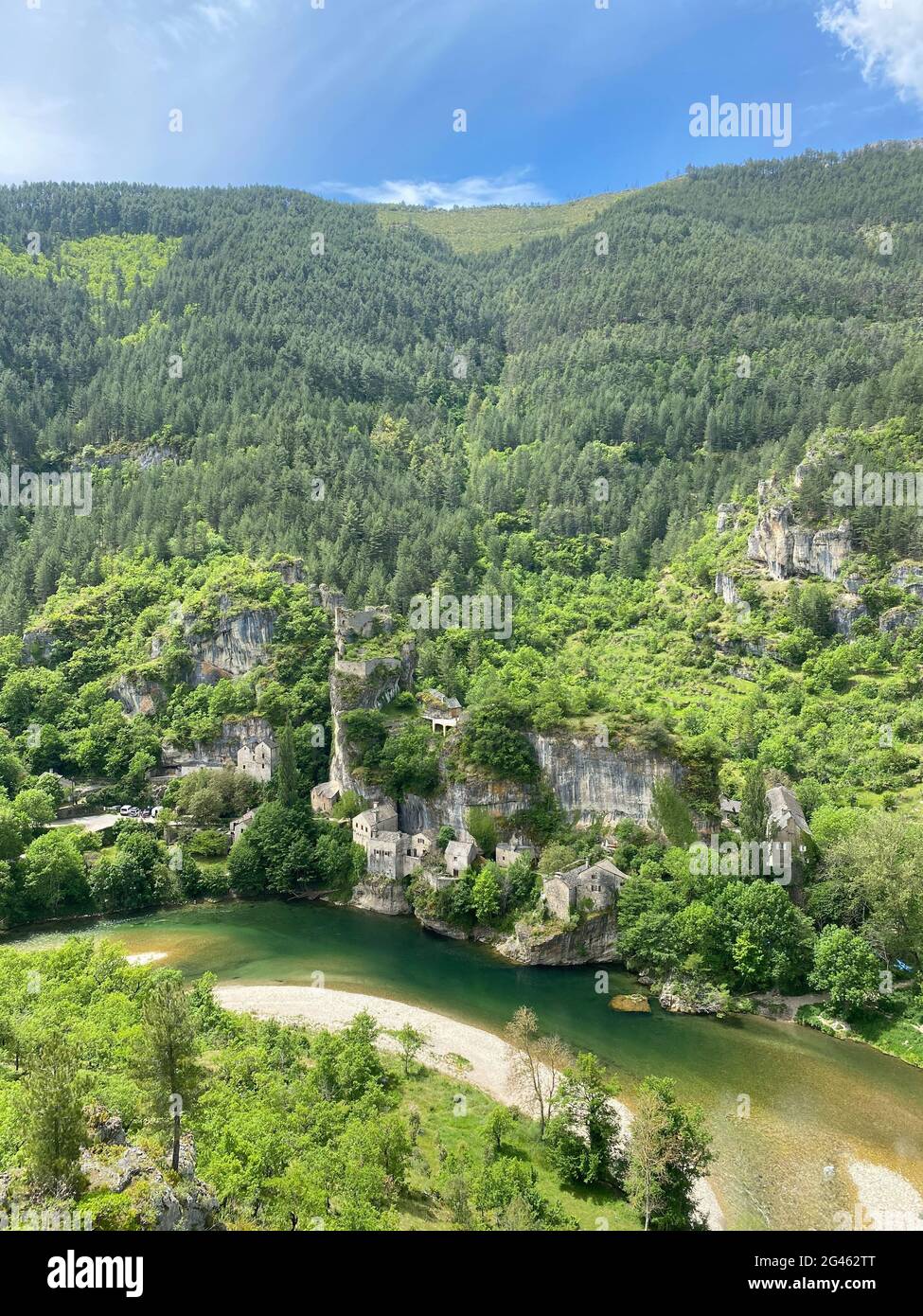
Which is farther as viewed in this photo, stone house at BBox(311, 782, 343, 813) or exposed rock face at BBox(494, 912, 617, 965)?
stone house at BBox(311, 782, 343, 813)

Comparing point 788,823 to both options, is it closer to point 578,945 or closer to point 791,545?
point 578,945

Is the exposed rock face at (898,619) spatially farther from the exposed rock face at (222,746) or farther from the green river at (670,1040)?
the exposed rock face at (222,746)

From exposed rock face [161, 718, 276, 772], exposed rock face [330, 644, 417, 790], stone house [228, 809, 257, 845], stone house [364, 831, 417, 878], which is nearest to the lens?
stone house [364, 831, 417, 878]

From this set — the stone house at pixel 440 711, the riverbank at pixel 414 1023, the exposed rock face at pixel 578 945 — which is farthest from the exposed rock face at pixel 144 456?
the exposed rock face at pixel 578 945

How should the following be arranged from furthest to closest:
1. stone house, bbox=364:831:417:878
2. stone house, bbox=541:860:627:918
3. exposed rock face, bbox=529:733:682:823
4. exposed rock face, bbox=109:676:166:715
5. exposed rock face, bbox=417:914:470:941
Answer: exposed rock face, bbox=109:676:166:715
stone house, bbox=364:831:417:878
exposed rock face, bbox=529:733:682:823
exposed rock face, bbox=417:914:470:941
stone house, bbox=541:860:627:918

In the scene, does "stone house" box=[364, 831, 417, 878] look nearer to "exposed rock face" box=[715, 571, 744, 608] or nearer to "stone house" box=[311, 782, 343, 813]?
"stone house" box=[311, 782, 343, 813]

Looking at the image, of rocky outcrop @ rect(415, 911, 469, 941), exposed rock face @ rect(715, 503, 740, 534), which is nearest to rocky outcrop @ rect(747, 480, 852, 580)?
exposed rock face @ rect(715, 503, 740, 534)

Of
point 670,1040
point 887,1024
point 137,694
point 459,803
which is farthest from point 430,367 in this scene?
point 887,1024
